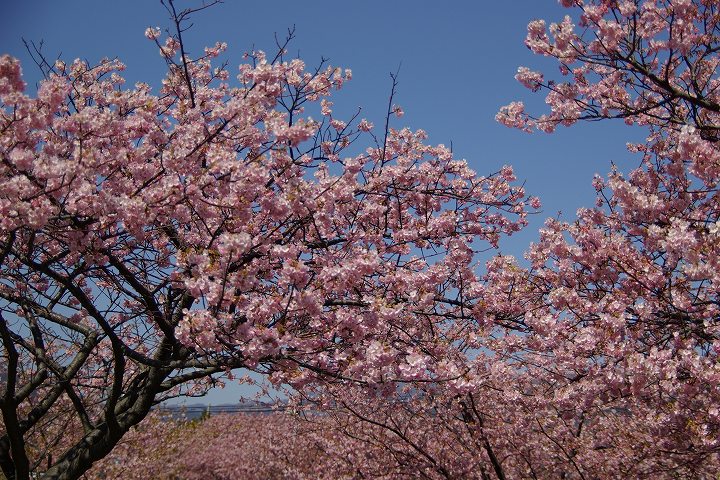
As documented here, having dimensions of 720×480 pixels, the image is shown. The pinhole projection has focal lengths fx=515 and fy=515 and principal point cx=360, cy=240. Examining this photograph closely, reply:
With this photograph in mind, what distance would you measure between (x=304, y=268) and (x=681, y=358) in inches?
169

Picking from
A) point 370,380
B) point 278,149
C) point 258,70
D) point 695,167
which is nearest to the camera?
point 370,380

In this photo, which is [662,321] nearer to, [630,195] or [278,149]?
[630,195]

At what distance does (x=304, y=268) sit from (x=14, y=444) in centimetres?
405

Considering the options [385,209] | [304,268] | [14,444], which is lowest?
[14,444]

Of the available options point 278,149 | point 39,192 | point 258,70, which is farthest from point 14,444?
point 258,70

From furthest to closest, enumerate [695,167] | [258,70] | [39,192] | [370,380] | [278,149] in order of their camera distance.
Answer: [258,70]
[278,149]
[695,167]
[370,380]
[39,192]

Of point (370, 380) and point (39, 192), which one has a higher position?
point (39, 192)

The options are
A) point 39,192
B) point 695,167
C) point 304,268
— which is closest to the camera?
point 39,192

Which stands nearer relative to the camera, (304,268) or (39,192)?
(39,192)

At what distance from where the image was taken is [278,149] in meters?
6.28

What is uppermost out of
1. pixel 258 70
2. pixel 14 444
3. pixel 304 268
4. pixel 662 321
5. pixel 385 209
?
pixel 258 70

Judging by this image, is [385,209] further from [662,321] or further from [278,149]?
[662,321]

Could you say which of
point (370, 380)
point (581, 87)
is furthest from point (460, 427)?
point (581, 87)

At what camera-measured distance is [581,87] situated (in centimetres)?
793
